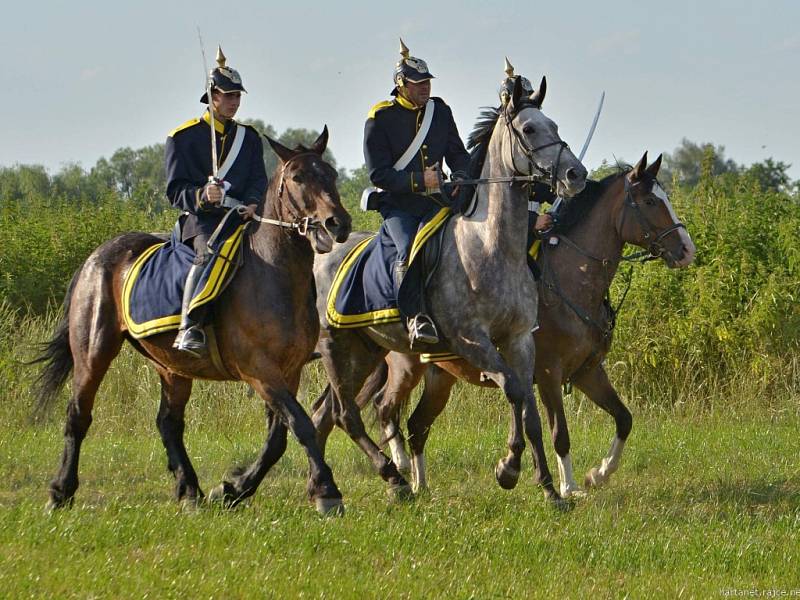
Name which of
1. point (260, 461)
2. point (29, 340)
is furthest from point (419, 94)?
point (29, 340)

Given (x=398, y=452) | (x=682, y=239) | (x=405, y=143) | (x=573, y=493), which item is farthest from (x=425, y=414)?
(x=682, y=239)

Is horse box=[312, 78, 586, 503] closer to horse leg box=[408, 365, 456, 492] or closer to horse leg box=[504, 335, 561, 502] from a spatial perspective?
horse leg box=[504, 335, 561, 502]

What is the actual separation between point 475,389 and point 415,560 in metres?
7.66

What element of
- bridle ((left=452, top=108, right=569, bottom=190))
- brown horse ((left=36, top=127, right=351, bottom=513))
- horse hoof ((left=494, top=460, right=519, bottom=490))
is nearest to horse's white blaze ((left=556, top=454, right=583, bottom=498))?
horse hoof ((left=494, top=460, right=519, bottom=490))

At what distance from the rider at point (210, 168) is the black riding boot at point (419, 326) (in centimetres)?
124

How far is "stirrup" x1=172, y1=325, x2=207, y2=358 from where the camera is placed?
8.95 meters

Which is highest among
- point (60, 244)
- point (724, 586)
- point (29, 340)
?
point (60, 244)

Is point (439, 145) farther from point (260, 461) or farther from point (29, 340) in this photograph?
point (29, 340)

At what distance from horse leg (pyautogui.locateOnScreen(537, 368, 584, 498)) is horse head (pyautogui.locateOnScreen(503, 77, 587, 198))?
1.99 m

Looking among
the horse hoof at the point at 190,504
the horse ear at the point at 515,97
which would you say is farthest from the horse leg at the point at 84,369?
the horse ear at the point at 515,97

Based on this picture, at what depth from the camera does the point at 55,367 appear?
34.0 ft

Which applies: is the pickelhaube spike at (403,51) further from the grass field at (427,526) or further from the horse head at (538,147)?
the grass field at (427,526)

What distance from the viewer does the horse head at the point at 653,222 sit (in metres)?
11.0

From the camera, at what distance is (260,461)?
913 centimetres
